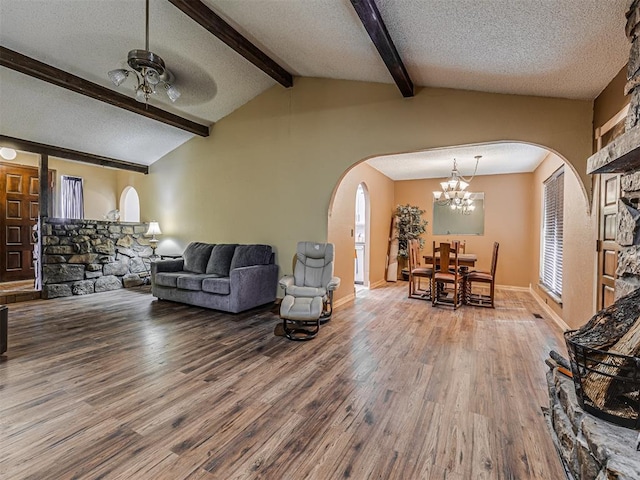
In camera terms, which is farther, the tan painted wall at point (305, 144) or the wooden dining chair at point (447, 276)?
the wooden dining chair at point (447, 276)

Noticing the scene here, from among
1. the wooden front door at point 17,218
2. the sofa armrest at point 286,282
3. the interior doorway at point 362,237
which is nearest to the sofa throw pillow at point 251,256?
the sofa armrest at point 286,282

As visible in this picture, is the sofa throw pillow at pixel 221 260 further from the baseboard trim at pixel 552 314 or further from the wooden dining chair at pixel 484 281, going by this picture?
the baseboard trim at pixel 552 314

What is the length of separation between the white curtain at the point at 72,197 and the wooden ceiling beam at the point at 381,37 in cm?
751

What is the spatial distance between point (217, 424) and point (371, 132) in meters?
3.55

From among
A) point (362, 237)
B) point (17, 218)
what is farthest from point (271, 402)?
point (17, 218)

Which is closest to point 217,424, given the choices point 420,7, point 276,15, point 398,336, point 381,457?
point 381,457

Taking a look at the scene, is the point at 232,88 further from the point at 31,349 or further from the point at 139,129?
the point at 31,349

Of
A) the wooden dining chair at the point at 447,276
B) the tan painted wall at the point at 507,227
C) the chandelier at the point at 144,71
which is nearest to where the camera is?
the chandelier at the point at 144,71

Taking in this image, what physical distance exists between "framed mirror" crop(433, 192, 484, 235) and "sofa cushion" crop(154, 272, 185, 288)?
5531 mm

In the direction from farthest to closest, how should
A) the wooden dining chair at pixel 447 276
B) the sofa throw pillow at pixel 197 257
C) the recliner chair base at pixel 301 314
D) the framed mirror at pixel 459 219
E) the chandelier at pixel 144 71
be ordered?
the framed mirror at pixel 459 219, the sofa throw pillow at pixel 197 257, the wooden dining chair at pixel 447 276, the recliner chair base at pixel 301 314, the chandelier at pixel 144 71

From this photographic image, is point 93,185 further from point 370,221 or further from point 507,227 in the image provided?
point 507,227

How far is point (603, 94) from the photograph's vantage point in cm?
262

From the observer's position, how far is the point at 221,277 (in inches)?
180

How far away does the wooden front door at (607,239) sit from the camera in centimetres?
239
